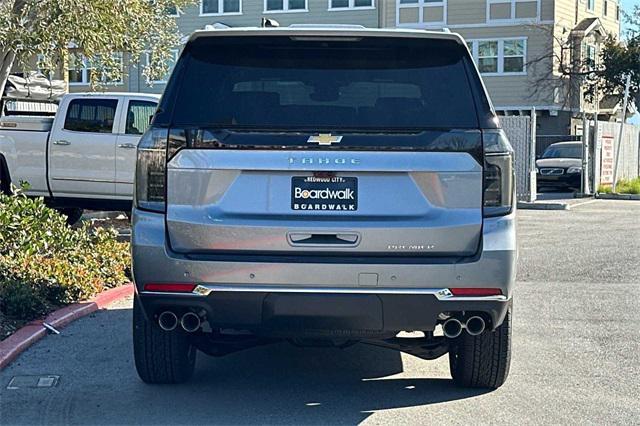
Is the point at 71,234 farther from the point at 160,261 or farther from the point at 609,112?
the point at 609,112

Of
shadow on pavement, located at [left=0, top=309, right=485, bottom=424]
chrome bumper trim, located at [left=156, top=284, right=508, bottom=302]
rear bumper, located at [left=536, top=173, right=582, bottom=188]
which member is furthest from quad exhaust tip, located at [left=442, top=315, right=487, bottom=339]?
rear bumper, located at [left=536, top=173, right=582, bottom=188]

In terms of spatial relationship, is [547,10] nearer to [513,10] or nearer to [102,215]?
[513,10]

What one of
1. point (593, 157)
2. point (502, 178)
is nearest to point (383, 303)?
point (502, 178)

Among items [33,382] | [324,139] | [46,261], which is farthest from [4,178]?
[324,139]

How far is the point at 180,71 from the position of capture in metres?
5.45

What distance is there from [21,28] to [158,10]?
2703mm

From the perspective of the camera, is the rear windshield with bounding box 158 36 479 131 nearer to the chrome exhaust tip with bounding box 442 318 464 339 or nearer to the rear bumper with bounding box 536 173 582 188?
the chrome exhaust tip with bounding box 442 318 464 339

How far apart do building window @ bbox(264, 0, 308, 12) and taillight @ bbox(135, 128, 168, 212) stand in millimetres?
36104

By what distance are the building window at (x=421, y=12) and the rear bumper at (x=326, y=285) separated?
35.1m

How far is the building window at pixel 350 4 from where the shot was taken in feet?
131

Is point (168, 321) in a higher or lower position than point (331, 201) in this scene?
lower

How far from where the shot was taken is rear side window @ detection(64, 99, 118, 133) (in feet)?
45.4

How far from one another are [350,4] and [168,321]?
36.0 meters

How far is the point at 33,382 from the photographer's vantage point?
6.41 meters
